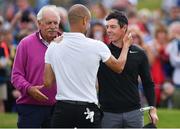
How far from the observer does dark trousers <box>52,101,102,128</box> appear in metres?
8.88

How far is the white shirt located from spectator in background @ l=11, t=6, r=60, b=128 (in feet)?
4.33

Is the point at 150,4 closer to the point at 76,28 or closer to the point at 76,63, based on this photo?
the point at 76,28

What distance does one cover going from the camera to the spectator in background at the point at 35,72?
1028 cm

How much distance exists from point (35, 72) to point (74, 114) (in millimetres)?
1592

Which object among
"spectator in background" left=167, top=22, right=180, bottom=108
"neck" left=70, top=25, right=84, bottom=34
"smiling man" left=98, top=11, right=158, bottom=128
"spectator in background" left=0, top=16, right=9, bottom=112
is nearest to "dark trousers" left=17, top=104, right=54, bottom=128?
"smiling man" left=98, top=11, right=158, bottom=128

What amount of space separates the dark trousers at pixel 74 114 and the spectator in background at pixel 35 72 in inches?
47.2

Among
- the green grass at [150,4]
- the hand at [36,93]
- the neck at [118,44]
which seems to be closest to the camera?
the hand at [36,93]

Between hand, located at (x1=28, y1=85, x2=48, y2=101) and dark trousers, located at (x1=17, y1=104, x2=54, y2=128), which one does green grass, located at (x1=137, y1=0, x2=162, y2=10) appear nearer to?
dark trousers, located at (x1=17, y1=104, x2=54, y2=128)

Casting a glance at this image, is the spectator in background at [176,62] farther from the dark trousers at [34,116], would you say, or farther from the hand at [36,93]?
the hand at [36,93]

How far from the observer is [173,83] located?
55.2 ft

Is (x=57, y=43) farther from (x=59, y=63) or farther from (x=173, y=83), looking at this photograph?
(x=173, y=83)

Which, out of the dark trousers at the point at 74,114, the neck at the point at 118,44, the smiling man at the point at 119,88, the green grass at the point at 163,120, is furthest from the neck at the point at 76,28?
the green grass at the point at 163,120

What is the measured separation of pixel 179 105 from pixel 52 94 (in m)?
7.08

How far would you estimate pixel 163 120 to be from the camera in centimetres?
1462
